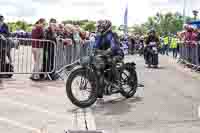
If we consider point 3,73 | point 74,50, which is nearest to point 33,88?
point 3,73

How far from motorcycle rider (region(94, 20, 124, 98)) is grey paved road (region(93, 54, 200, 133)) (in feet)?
3.71

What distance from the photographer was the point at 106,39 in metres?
9.48

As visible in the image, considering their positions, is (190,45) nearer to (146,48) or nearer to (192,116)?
(146,48)

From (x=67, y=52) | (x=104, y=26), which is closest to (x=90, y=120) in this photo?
(x=104, y=26)

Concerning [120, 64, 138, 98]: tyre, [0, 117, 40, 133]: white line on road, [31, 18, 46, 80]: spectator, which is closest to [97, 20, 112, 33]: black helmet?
[120, 64, 138, 98]: tyre

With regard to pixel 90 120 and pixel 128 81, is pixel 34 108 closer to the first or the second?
pixel 90 120

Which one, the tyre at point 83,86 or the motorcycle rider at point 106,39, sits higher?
the motorcycle rider at point 106,39

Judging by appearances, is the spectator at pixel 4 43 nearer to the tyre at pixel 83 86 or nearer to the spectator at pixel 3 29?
the spectator at pixel 3 29

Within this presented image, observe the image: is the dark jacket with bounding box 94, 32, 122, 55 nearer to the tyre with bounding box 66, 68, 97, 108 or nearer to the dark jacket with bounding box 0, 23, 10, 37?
the tyre with bounding box 66, 68, 97, 108

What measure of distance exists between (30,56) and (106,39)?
4984 millimetres

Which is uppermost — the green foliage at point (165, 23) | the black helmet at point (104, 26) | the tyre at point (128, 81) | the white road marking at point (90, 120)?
the green foliage at point (165, 23)

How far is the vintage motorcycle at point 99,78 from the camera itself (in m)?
8.53

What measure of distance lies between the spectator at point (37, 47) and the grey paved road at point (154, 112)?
3.10 metres

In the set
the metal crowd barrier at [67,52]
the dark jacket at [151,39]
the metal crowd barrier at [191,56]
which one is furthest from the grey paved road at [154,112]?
the dark jacket at [151,39]
